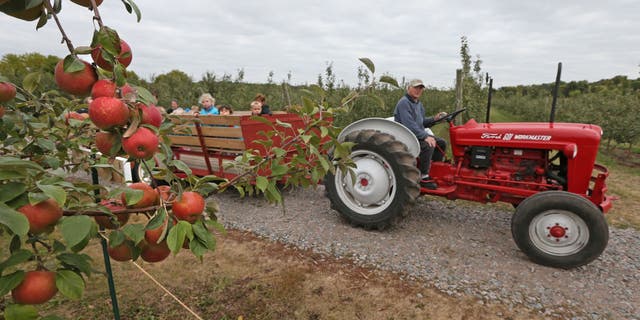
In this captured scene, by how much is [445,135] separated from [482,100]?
224 cm

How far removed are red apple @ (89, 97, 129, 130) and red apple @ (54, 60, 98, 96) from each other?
0.16 feet

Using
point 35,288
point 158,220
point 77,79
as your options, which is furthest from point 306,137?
point 35,288

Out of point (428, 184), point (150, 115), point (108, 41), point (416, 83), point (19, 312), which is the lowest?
point (428, 184)

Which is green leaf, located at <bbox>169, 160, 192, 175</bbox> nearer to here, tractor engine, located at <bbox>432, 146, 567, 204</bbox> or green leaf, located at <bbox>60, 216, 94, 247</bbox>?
green leaf, located at <bbox>60, 216, 94, 247</bbox>

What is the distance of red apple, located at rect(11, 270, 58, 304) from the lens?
0.60 meters

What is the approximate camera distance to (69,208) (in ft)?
2.28

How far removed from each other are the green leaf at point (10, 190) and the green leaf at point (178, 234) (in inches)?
9.5

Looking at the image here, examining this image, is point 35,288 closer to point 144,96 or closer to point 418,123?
point 144,96

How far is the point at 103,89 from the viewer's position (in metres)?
0.53

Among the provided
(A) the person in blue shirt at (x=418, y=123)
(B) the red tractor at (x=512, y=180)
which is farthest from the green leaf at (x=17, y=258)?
(A) the person in blue shirt at (x=418, y=123)

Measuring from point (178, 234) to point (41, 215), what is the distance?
0.74ft

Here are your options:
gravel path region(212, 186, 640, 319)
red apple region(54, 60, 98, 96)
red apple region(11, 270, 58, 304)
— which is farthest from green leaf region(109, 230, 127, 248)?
gravel path region(212, 186, 640, 319)

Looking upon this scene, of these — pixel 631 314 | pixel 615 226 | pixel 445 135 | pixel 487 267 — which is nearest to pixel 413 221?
pixel 487 267

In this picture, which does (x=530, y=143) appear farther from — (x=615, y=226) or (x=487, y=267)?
(x=615, y=226)
